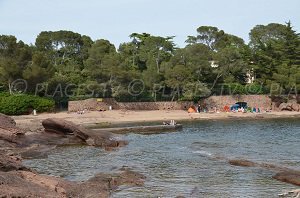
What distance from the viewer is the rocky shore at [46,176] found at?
50.7 ft

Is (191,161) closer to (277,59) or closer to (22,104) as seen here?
(22,104)

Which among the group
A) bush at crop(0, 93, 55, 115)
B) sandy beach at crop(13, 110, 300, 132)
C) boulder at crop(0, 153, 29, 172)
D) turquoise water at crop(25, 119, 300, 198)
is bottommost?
turquoise water at crop(25, 119, 300, 198)

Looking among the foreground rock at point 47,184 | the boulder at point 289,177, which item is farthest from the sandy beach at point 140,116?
the boulder at point 289,177

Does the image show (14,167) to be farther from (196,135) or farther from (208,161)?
(196,135)

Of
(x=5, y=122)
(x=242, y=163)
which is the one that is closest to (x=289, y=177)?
(x=242, y=163)

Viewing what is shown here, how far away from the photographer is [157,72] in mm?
72562

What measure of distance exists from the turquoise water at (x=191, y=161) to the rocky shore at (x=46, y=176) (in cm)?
103

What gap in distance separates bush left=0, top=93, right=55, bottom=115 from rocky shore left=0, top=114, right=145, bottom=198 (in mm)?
24639

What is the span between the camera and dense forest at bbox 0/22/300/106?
65.4 meters

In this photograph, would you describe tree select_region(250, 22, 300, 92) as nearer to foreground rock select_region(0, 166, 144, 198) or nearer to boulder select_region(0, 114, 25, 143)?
boulder select_region(0, 114, 25, 143)

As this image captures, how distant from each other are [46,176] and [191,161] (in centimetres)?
1195

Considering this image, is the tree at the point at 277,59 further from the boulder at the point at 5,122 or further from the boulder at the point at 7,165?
the boulder at the point at 7,165

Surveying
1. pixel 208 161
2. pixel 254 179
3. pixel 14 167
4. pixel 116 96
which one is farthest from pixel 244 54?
pixel 14 167

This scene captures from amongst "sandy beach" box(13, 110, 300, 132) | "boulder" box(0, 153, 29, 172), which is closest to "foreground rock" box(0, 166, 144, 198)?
"boulder" box(0, 153, 29, 172)
